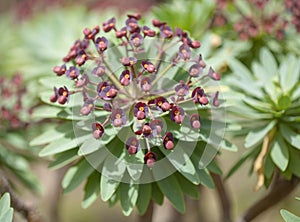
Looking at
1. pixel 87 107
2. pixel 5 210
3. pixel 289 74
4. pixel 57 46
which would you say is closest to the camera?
pixel 5 210

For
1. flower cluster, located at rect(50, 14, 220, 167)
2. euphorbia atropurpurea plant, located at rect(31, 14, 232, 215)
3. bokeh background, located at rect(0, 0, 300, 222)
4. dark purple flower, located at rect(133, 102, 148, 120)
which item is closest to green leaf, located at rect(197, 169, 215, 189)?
euphorbia atropurpurea plant, located at rect(31, 14, 232, 215)

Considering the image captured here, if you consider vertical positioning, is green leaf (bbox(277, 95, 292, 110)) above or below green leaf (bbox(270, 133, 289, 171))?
above

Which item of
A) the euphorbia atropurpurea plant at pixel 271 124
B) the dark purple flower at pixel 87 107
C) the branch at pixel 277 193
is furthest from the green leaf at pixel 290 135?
Result: the dark purple flower at pixel 87 107

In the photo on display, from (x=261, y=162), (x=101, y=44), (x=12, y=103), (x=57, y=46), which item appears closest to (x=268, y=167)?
(x=261, y=162)

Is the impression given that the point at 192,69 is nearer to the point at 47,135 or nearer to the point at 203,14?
the point at 47,135

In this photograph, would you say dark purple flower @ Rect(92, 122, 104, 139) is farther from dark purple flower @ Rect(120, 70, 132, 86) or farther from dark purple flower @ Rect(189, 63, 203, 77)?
dark purple flower @ Rect(189, 63, 203, 77)

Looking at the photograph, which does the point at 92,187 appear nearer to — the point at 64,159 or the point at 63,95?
the point at 64,159
